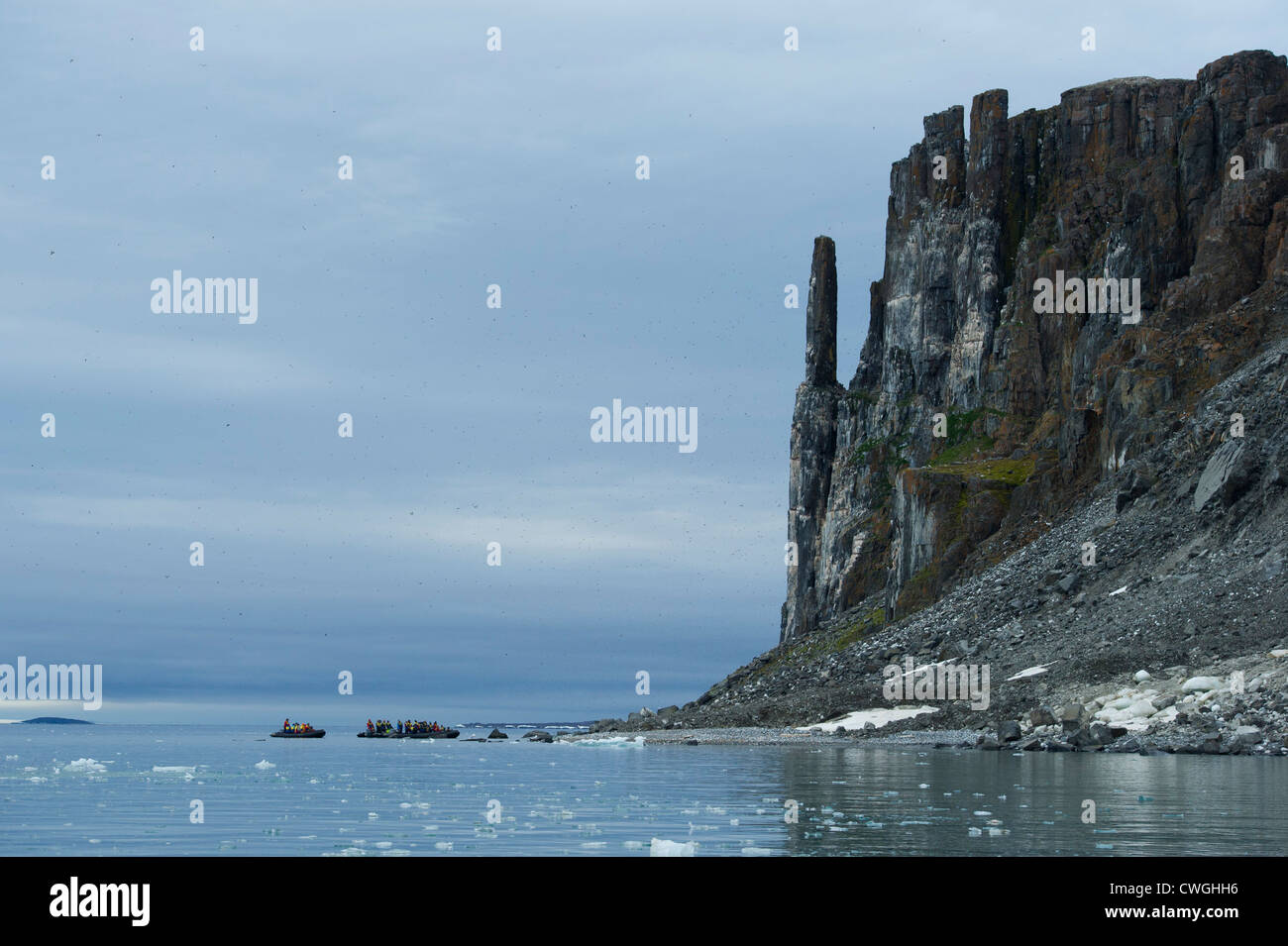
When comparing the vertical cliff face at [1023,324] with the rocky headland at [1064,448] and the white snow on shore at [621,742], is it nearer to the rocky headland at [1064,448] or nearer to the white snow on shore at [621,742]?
the rocky headland at [1064,448]

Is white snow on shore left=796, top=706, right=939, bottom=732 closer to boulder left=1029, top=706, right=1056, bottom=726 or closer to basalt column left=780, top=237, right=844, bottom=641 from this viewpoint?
boulder left=1029, top=706, right=1056, bottom=726

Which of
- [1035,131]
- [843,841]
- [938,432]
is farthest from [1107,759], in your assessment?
[1035,131]

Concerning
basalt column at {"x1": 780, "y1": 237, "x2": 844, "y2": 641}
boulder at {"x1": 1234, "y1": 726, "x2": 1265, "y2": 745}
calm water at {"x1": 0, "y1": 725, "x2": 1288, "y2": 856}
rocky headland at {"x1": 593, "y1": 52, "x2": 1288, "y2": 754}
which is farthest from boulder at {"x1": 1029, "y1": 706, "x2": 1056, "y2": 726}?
basalt column at {"x1": 780, "y1": 237, "x2": 844, "y2": 641}

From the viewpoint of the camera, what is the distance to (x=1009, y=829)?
102ft

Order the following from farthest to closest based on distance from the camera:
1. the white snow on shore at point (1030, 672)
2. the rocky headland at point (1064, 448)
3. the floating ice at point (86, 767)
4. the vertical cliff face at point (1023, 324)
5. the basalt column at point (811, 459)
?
the basalt column at point (811, 459), the vertical cliff face at point (1023, 324), the white snow on shore at point (1030, 672), the rocky headland at point (1064, 448), the floating ice at point (86, 767)

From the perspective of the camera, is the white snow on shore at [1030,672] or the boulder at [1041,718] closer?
the boulder at [1041,718]

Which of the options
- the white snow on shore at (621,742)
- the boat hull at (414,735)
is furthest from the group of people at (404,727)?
the white snow on shore at (621,742)

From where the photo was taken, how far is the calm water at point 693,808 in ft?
94.9

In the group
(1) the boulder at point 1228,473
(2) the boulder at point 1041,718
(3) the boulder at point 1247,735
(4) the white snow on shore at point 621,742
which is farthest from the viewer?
(4) the white snow on shore at point 621,742

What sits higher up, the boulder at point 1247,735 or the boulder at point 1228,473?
the boulder at point 1228,473

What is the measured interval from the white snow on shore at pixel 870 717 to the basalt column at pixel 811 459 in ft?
278

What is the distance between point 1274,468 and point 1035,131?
8759cm
